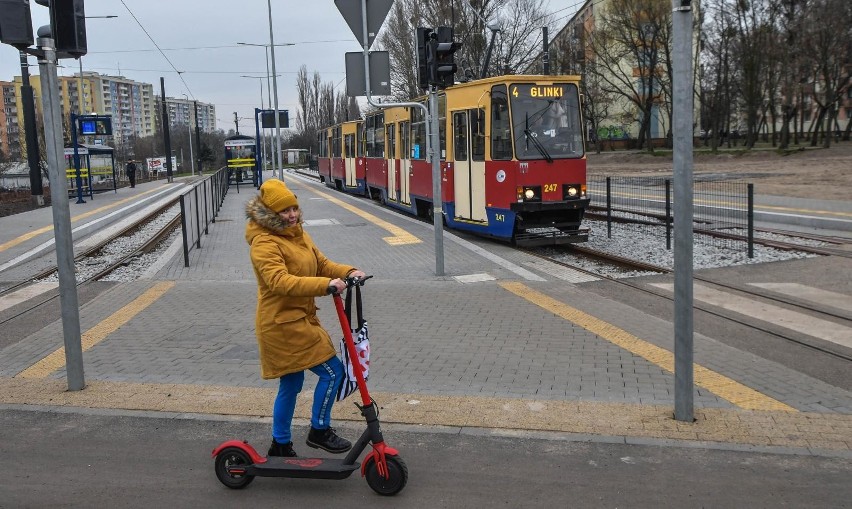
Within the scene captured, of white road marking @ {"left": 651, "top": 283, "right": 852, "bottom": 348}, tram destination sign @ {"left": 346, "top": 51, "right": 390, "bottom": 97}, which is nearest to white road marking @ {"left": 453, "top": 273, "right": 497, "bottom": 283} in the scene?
white road marking @ {"left": 651, "top": 283, "right": 852, "bottom": 348}

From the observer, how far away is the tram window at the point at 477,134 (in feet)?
47.0

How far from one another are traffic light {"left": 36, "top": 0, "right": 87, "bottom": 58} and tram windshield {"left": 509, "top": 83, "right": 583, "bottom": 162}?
890cm

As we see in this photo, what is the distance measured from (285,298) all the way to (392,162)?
18.0 m

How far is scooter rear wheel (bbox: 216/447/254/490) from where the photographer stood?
4.37 metres

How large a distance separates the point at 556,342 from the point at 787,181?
23833 millimetres

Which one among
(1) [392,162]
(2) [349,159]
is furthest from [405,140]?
(2) [349,159]

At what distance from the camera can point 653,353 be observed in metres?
7.09

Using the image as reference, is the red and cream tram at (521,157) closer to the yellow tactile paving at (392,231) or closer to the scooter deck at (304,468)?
the yellow tactile paving at (392,231)

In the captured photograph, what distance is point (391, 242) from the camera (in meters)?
15.5

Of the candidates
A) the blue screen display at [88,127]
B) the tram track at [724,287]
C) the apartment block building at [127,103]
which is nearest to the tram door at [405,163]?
the tram track at [724,287]

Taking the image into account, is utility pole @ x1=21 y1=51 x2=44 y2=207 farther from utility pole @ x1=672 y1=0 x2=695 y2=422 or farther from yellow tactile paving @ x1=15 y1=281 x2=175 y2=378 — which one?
utility pole @ x1=672 y1=0 x2=695 y2=422

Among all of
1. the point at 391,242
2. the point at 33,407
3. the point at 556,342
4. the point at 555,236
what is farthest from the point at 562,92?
the point at 33,407

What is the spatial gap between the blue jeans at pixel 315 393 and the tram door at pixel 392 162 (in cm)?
1715

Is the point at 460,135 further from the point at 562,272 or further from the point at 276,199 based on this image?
the point at 276,199
